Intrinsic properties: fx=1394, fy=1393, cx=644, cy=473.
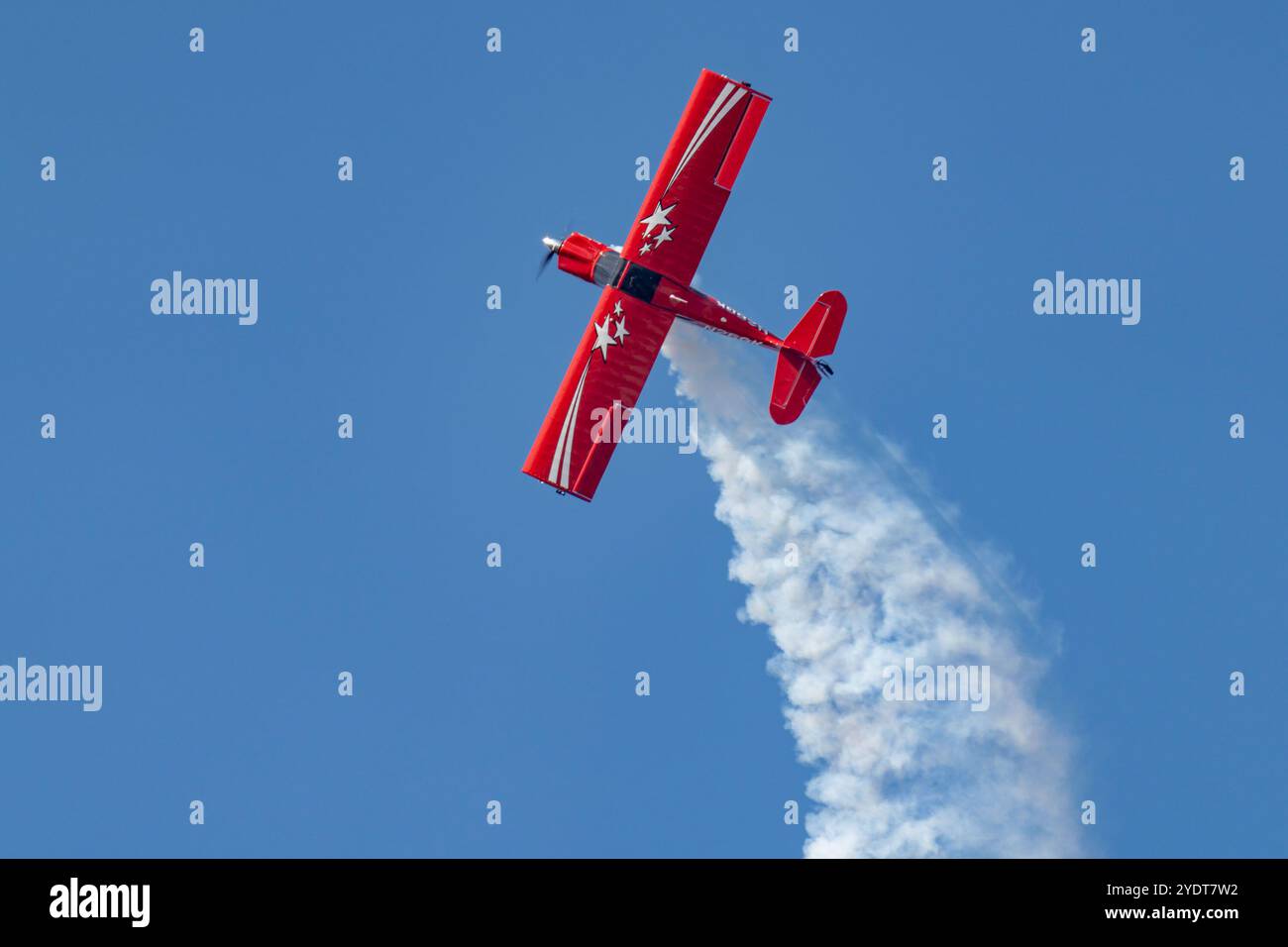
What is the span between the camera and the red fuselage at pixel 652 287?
1681 inches

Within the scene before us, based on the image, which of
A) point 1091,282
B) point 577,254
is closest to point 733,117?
point 577,254

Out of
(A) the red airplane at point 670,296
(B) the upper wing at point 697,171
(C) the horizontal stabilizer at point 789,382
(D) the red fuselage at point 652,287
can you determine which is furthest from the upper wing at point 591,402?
(C) the horizontal stabilizer at point 789,382

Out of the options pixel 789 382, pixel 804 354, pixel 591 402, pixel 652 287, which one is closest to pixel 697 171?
pixel 652 287

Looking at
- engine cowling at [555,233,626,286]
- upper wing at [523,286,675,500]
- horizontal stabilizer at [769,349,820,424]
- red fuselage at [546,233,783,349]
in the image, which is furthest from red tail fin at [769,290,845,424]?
Result: engine cowling at [555,233,626,286]

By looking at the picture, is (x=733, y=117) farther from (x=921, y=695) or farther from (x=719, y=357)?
(x=921, y=695)

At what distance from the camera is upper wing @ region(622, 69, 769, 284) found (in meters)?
42.5

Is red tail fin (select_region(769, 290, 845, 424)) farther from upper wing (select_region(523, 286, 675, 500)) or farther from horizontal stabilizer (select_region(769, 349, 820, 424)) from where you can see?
upper wing (select_region(523, 286, 675, 500))

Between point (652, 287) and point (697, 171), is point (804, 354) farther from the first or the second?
point (697, 171)

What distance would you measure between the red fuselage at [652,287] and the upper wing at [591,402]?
0.65 metres

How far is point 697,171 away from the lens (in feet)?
140

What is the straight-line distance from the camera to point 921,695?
1714 inches

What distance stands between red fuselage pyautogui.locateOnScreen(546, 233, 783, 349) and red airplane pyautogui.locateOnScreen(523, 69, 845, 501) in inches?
1.2
